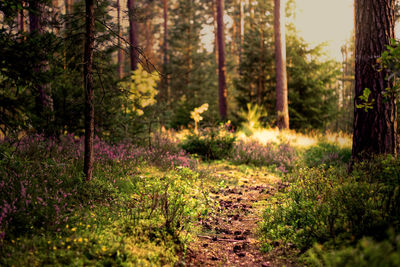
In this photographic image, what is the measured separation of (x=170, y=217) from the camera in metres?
4.06

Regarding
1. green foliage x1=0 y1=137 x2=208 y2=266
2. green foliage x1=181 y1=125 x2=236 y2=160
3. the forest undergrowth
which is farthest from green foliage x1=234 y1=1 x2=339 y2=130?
green foliage x1=0 y1=137 x2=208 y2=266

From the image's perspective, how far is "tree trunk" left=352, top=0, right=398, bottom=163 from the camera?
223 inches

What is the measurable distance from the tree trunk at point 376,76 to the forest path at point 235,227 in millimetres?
2481

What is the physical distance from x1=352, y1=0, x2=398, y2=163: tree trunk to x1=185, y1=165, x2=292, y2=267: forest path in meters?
2.48

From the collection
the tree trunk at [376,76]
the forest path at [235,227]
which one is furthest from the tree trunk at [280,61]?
the tree trunk at [376,76]

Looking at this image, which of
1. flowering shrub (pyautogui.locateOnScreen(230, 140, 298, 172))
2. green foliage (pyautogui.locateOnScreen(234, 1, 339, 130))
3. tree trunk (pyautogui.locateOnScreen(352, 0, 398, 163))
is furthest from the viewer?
green foliage (pyautogui.locateOnScreen(234, 1, 339, 130))

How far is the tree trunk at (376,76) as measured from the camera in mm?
5660

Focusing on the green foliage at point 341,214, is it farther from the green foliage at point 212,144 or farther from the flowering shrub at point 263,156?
the green foliage at point 212,144

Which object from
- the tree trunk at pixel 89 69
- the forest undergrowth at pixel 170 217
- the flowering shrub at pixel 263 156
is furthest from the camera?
the flowering shrub at pixel 263 156

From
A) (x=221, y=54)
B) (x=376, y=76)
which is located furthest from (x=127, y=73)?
(x=376, y=76)

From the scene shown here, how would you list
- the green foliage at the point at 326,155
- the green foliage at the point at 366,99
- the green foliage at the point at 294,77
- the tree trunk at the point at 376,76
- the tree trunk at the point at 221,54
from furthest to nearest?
the tree trunk at the point at 221,54 → the green foliage at the point at 294,77 → the green foliage at the point at 326,155 → the tree trunk at the point at 376,76 → the green foliage at the point at 366,99

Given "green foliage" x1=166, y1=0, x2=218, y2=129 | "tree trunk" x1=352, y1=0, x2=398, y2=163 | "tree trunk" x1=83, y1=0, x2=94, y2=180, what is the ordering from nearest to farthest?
"tree trunk" x1=83, y1=0, x2=94, y2=180, "tree trunk" x1=352, y1=0, x2=398, y2=163, "green foliage" x1=166, y1=0, x2=218, y2=129

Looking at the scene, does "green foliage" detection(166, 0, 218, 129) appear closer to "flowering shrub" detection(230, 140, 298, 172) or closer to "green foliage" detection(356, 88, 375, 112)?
"flowering shrub" detection(230, 140, 298, 172)

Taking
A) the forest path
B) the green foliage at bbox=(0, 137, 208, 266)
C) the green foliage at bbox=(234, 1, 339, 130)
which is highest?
the green foliage at bbox=(234, 1, 339, 130)
